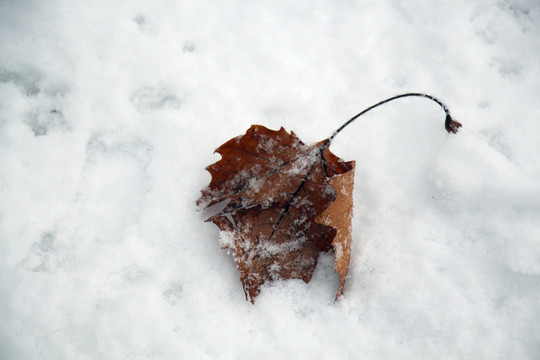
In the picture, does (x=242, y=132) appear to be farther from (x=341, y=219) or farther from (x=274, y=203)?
(x=341, y=219)

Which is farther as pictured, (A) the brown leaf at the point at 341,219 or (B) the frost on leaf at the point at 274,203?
(B) the frost on leaf at the point at 274,203

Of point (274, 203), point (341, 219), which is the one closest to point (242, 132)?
point (274, 203)

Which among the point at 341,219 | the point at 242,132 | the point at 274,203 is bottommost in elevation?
the point at 341,219

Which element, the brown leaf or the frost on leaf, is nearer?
the brown leaf

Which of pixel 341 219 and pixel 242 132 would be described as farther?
pixel 242 132

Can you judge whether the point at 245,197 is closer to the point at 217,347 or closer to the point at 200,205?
the point at 200,205
